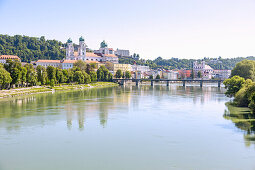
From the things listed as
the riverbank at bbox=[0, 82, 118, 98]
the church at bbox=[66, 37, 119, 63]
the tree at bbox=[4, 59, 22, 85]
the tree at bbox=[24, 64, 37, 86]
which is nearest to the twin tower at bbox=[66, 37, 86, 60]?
the church at bbox=[66, 37, 119, 63]

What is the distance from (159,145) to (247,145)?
5697 mm

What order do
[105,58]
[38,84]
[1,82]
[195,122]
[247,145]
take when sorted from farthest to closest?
[105,58]
[38,84]
[1,82]
[195,122]
[247,145]

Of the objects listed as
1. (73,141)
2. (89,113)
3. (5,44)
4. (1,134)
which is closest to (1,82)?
(89,113)

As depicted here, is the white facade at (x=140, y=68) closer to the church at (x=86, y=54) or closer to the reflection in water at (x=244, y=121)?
the church at (x=86, y=54)

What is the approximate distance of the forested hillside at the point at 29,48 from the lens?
144m

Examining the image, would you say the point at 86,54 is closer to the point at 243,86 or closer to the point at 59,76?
the point at 59,76

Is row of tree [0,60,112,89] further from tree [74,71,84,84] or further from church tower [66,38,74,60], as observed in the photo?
church tower [66,38,74,60]

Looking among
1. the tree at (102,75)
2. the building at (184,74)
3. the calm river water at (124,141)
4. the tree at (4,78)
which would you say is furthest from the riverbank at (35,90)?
the building at (184,74)

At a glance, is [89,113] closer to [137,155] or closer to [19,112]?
[19,112]

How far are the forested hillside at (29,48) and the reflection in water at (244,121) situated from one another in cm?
12184

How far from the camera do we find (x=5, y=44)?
15012 centimetres

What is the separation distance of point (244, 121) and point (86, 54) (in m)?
113

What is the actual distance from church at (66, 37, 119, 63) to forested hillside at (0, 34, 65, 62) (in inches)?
751

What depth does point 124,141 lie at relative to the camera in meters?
22.2
